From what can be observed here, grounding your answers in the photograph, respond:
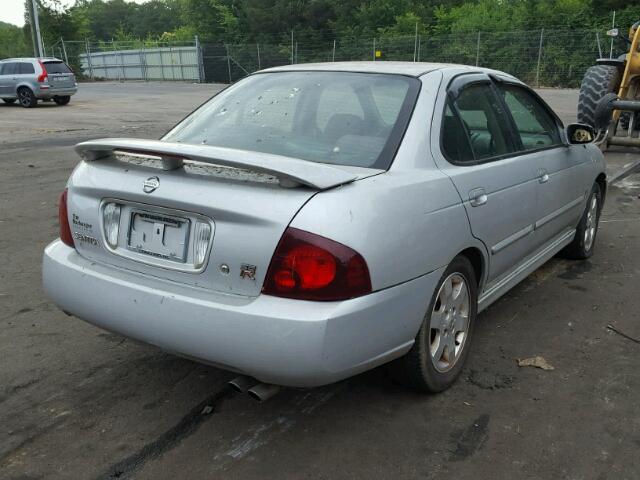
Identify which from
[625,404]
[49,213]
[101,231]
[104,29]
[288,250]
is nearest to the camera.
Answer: [288,250]

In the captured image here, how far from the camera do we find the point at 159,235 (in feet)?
8.72

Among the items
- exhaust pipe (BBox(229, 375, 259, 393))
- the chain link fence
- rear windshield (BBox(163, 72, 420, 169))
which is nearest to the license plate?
exhaust pipe (BBox(229, 375, 259, 393))

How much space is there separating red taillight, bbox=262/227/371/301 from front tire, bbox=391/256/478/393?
0.60 metres

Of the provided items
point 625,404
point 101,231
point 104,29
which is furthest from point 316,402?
point 104,29

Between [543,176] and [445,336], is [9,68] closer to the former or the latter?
[543,176]

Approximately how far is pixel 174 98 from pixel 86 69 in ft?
83.4

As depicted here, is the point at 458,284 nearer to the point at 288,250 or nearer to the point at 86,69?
the point at 288,250

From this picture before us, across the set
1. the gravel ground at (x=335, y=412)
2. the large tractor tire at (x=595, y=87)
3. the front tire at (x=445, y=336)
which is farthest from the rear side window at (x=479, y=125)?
the large tractor tire at (x=595, y=87)

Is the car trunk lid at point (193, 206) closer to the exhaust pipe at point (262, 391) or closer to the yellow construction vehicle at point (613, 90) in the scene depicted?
the exhaust pipe at point (262, 391)

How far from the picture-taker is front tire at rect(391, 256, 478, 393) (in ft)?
9.48

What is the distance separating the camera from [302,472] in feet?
8.30

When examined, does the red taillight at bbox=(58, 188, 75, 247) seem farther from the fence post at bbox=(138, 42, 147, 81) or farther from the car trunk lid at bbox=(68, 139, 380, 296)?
the fence post at bbox=(138, 42, 147, 81)

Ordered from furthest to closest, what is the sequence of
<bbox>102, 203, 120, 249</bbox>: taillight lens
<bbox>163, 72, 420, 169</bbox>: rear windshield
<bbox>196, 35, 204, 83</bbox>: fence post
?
<bbox>196, 35, 204, 83</bbox>: fence post → <bbox>163, 72, 420, 169</bbox>: rear windshield → <bbox>102, 203, 120, 249</bbox>: taillight lens

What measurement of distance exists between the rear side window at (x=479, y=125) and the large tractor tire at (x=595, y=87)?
7.04m
